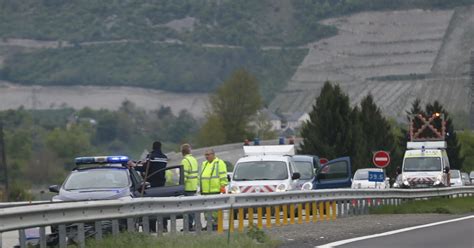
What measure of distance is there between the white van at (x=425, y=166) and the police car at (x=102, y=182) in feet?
114

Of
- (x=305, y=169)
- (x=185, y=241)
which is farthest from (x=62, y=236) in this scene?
(x=305, y=169)

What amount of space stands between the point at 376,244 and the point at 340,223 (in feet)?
25.6

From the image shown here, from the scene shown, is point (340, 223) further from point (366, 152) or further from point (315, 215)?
point (366, 152)

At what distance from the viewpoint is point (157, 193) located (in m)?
27.8

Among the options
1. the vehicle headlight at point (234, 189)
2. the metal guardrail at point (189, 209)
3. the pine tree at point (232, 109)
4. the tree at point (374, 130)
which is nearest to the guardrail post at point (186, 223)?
the metal guardrail at point (189, 209)

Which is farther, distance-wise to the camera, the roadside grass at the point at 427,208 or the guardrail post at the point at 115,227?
the roadside grass at the point at 427,208

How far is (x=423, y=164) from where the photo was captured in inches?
2454

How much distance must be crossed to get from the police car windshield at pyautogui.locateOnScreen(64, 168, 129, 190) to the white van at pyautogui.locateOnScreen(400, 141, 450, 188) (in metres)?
35.2

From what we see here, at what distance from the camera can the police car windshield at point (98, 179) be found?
86.1 feet

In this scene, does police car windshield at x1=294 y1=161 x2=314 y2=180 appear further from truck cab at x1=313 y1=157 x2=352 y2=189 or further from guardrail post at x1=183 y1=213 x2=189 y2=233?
guardrail post at x1=183 y1=213 x2=189 y2=233

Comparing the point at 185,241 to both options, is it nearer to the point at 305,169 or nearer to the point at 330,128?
the point at 305,169

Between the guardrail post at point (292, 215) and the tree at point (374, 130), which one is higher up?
the tree at point (374, 130)

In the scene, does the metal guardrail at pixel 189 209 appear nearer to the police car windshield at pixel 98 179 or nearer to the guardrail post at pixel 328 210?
the guardrail post at pixel 328 210

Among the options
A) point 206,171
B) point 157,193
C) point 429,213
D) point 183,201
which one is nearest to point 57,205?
point 183,201
